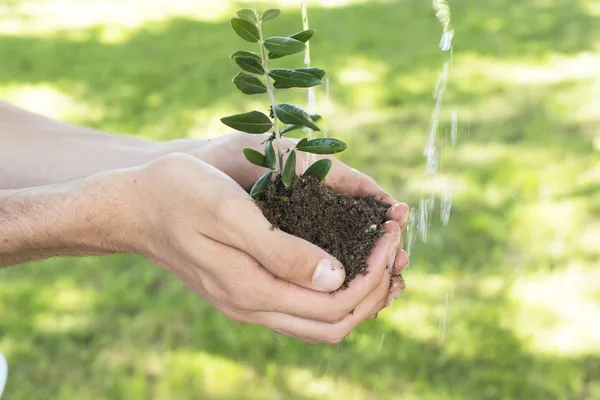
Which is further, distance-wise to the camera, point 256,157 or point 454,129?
point 454,129

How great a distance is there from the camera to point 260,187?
136 centimetres

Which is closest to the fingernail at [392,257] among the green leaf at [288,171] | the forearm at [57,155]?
the green leaf at [288,171]

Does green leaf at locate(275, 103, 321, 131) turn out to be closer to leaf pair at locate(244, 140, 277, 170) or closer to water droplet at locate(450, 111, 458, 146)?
leaf pair at locate(244, 140, 277, 170)

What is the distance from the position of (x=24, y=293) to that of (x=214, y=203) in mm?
1603

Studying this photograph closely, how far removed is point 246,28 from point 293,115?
166 mm

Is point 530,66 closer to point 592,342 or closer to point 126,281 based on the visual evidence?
point 592,342

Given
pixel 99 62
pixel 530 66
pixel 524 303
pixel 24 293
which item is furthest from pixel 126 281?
pixel 530 66

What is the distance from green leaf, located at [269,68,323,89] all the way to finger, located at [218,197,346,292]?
0.71 ft

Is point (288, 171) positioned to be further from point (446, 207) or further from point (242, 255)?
point (446, 207)

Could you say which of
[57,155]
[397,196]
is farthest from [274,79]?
[397,196]

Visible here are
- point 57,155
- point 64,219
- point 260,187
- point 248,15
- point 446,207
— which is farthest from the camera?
point 446,207

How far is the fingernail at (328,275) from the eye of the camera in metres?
1.29

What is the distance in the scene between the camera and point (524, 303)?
8.05 ft

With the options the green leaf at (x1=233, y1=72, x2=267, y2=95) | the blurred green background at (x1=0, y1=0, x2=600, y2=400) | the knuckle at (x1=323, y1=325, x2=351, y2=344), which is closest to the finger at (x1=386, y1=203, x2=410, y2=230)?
the knuckle at (x1=323, y1=325, x2=351, y2=344)
